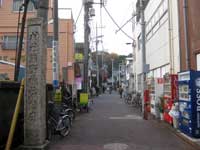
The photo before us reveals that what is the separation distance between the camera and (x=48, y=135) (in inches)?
502

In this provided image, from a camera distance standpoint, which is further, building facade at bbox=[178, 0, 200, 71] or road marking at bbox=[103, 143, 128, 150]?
building facade at bbox=[178, 0, 200, 71]

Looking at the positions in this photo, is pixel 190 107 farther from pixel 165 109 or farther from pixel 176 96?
pixel 165 109

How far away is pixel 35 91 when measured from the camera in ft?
37.0

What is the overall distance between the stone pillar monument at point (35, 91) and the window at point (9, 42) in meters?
24.3

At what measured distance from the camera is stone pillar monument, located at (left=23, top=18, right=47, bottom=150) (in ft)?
36.4

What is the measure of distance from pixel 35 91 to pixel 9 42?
25262 millimetres

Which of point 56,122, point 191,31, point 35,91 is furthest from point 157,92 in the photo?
point 35,91

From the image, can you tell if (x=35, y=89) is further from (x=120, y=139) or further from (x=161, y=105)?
(x=161, y=105)

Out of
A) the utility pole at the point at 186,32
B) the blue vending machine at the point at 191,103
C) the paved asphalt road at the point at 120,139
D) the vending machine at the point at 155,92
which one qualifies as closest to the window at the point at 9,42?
the vending machine at the point at 155,92

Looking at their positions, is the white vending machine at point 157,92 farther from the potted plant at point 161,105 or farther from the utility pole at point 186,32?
the utility pole at point 186,32

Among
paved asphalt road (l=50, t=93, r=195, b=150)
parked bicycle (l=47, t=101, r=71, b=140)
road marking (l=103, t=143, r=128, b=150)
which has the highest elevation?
parked bicycle (l=47, t=101, r=71, b=140)

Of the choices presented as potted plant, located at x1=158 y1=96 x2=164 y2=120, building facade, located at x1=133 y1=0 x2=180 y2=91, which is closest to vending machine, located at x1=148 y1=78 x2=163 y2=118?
potted plant, located at x1=158 y1=96 x2=164 y2=120

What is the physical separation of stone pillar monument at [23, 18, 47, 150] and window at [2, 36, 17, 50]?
24.3m

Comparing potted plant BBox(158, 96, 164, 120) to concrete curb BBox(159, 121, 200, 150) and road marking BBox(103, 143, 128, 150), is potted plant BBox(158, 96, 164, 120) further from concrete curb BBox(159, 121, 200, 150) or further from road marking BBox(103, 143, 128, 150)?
road marking BBox(103, 143, 128, 150)
